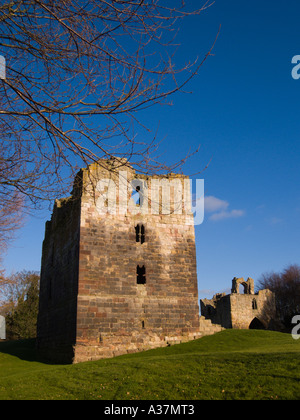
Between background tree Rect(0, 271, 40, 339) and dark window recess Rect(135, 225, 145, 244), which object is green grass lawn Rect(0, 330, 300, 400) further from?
background tree Rect(0, 271, 40, 339)

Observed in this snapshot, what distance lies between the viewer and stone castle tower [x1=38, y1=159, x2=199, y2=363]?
62.4 ft

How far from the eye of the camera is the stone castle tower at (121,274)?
19031 millimetres

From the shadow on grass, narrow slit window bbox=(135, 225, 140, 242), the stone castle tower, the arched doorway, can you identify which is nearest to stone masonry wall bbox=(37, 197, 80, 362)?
the stone castle tower

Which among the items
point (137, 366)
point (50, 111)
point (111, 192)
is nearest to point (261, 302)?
point (111, 192)

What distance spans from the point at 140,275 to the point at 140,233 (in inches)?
83.0

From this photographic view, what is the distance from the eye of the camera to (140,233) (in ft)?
70.3

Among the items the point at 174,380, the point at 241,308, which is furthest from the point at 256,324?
the point at 174,380

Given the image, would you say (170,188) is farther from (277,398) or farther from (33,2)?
(33,2)

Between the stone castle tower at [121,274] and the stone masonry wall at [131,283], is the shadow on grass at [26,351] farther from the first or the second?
the stone masonry wall at [131,283]

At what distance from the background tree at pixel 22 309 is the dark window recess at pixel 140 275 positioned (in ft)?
70.5

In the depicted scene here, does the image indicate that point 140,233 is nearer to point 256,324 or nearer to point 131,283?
point 131,283

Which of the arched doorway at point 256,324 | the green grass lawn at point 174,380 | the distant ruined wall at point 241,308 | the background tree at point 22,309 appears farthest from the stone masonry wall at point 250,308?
the green grass lawn at point 174,380

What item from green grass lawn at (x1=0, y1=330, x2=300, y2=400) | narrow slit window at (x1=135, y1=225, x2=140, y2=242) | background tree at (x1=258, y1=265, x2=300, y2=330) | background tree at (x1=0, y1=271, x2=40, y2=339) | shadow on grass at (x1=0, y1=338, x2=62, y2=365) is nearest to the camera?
green grass lawn at (x1=0, y1=330, x2=300, y2=400)

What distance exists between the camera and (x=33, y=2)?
226 inches
